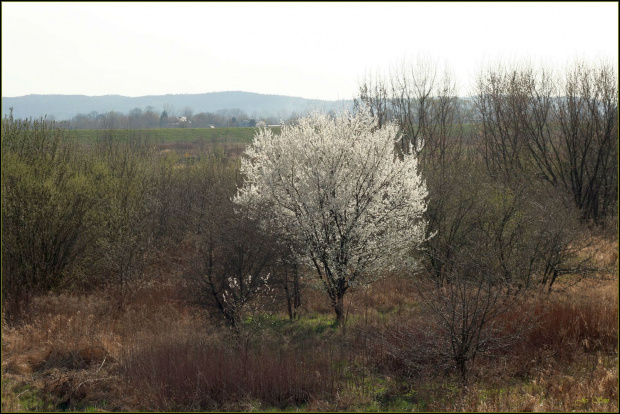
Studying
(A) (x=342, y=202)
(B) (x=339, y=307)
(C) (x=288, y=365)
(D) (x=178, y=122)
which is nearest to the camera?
(C) (x=288, y=365)

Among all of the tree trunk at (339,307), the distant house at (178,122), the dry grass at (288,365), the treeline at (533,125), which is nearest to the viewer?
the dry grass at (288,365)

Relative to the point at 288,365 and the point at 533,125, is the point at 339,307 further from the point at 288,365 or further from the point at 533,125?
the point at 533,125

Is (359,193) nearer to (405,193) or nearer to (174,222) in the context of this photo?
(405,193)

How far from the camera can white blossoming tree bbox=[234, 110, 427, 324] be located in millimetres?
14297

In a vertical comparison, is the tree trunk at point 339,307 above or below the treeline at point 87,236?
below

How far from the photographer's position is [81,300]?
47.8 feet

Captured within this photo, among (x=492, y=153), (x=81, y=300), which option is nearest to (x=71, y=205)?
(x=81, y=300)

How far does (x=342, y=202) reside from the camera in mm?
14109

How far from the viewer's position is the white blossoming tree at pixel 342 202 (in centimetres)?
1430

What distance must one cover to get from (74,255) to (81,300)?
2.08 metres

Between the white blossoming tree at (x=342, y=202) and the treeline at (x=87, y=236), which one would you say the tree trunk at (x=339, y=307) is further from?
the treeline at (x=87, y=236)

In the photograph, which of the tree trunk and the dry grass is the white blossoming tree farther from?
the dry grass

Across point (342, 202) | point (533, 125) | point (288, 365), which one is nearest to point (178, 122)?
point (533, 125)

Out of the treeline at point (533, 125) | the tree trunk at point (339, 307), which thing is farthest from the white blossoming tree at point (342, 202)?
the treeline at point (533, 125)
